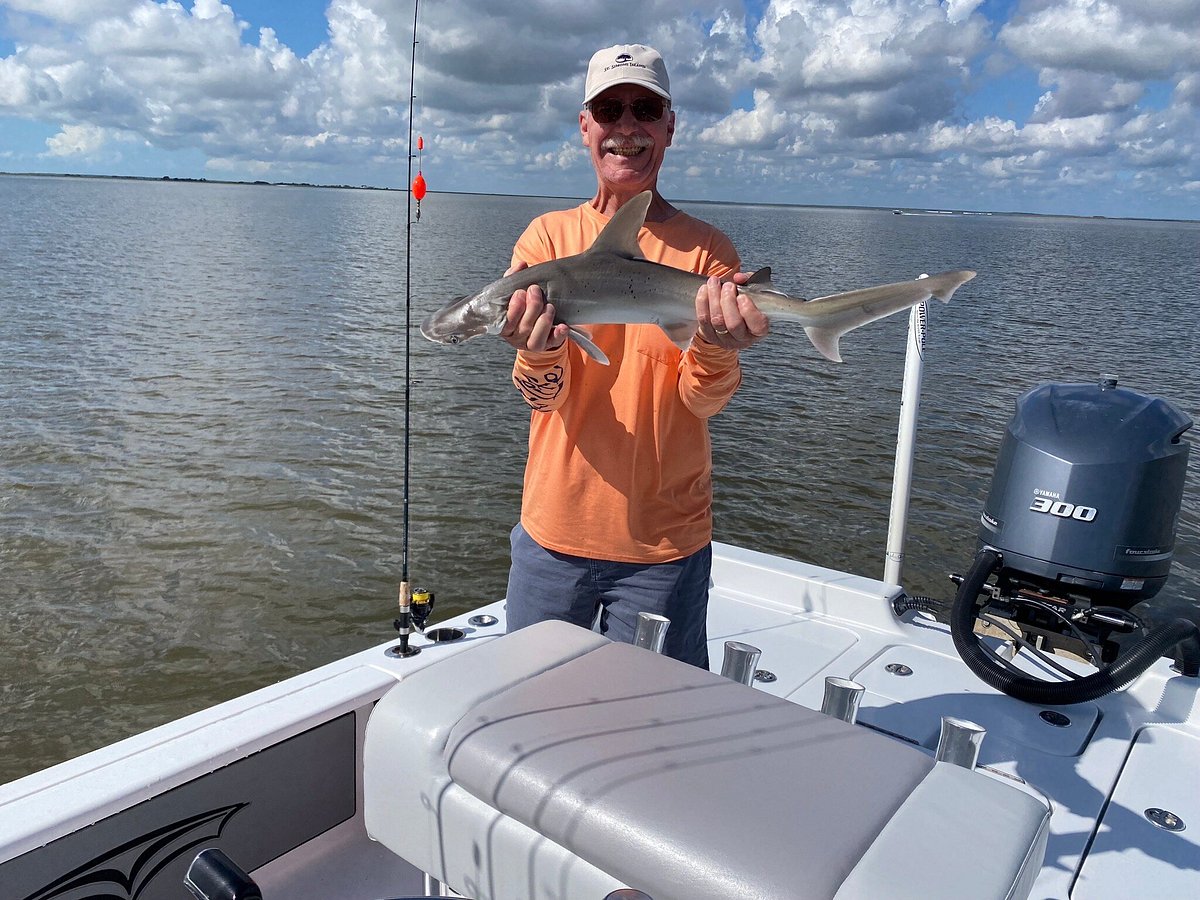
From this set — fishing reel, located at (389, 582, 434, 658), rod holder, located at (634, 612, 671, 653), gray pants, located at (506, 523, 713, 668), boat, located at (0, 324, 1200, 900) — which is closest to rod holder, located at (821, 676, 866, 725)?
boat, located at (0, 324, 1200, 900)

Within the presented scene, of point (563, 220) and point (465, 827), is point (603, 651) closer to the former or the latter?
point (465, 827)

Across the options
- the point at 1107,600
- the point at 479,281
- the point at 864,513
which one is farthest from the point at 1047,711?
the point at 479,281

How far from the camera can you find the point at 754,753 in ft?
5.79

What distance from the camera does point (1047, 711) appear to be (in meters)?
3.93

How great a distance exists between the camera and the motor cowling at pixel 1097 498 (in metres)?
4.12

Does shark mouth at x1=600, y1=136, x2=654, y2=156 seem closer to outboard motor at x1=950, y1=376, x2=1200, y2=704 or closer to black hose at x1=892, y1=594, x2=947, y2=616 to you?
outboard motor at x1=950, y1=376, x2=1200, y2=704

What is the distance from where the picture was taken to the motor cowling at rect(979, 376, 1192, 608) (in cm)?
412

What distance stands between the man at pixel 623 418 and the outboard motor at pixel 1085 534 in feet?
6.41

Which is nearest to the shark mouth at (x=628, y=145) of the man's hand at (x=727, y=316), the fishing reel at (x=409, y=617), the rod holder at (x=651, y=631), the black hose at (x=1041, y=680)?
the man's hand at (x=727, y=316)

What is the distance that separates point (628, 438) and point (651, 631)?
2.26ft

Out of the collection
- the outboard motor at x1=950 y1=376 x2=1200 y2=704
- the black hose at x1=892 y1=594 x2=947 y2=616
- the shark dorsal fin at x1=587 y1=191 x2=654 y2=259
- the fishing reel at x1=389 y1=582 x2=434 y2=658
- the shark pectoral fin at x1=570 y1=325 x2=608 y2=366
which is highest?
the shark dorsal fin at x1=587 y1=191 x2=654 y2=259

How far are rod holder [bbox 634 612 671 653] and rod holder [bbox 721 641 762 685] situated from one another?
0.19 m

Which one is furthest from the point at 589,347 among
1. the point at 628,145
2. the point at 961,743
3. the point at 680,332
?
the point at 961,743

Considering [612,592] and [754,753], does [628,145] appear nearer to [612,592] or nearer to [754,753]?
[612,592]
